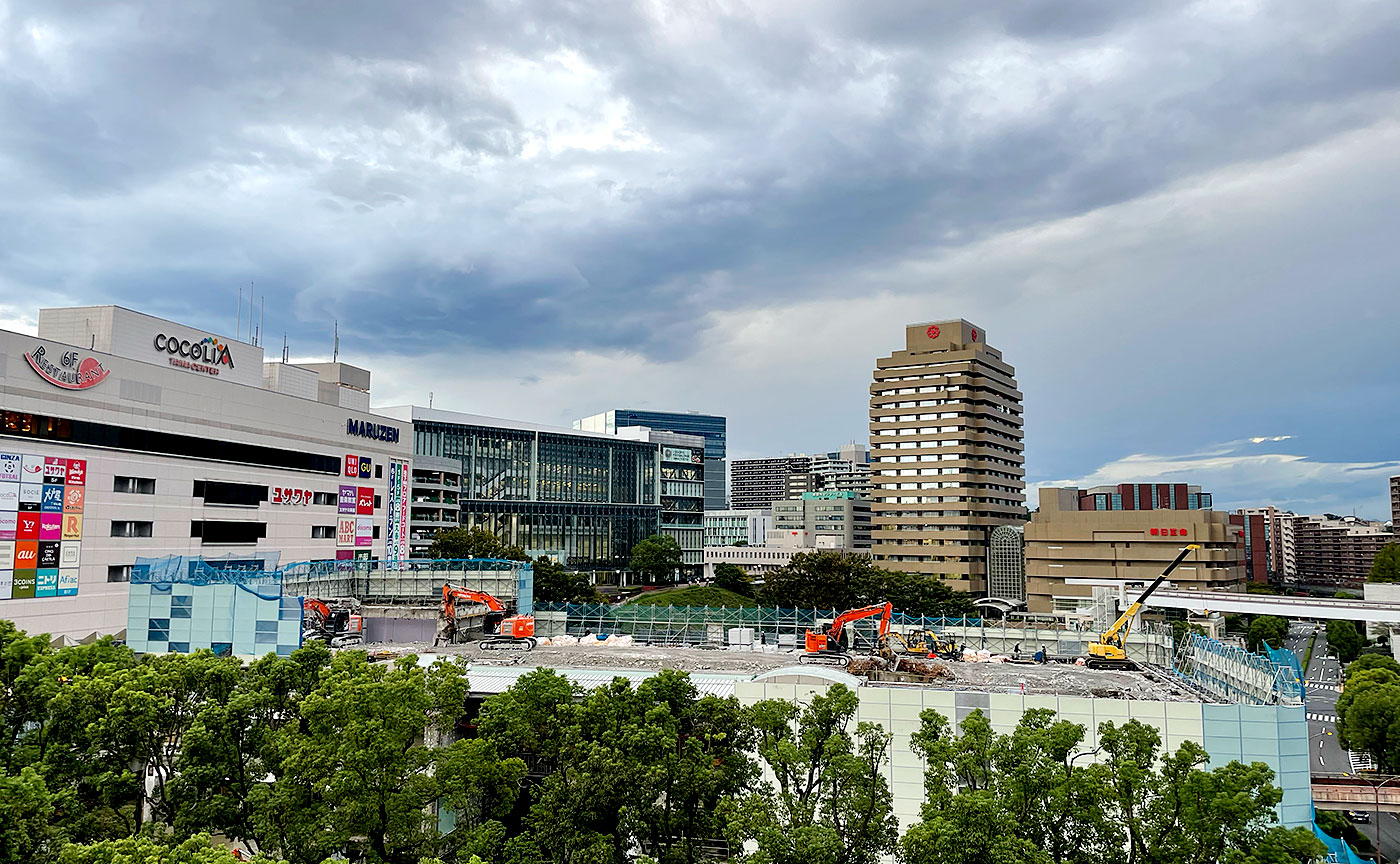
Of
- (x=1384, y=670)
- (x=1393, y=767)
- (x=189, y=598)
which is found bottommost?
(x=1393, y=767)

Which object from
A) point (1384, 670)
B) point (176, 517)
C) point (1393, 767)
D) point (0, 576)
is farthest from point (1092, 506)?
point (0, 576)

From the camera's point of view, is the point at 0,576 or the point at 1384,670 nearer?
the point at 0,576

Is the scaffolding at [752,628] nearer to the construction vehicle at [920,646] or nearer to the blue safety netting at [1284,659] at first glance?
the construction vehicle at [920,646]

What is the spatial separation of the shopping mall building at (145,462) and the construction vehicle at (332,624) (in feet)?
44.9

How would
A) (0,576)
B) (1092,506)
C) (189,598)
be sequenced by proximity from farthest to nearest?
(1092,506) < (0,576) < (189,598)

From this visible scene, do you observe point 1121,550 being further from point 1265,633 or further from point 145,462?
point 145,462

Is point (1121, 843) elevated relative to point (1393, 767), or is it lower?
elevated

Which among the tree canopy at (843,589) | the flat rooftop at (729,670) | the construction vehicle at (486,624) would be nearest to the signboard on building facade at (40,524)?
the construction vehicle at (486,624)

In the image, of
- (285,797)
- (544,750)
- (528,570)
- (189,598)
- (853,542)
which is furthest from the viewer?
(853,542)

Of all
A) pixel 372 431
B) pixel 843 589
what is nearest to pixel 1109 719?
pixel 843 589

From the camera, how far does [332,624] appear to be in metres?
47.5

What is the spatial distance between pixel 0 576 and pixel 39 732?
29069 mm

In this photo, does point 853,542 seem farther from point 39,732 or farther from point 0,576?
point 39,732

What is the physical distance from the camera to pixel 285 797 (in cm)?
2259
